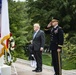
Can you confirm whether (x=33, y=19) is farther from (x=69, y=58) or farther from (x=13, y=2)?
(x=69, y=58)

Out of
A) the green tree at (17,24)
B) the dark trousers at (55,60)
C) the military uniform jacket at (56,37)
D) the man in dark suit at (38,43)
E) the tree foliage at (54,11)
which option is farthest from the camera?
the tree foliage at (54,11)

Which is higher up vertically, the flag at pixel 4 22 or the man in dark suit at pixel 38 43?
the flag at pixel 4 22

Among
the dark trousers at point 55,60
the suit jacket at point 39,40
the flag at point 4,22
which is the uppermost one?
the flag at point 4,22

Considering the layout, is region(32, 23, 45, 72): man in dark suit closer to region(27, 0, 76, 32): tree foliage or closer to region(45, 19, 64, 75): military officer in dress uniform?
region(45, 19, 64, 75): military officer in dress uniform

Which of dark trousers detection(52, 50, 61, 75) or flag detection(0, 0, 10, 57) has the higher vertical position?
flag detection(0, 0, 10, 57)

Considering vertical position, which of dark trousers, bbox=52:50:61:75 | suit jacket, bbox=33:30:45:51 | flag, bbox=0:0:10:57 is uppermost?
flag, bbox=0:0:10:57

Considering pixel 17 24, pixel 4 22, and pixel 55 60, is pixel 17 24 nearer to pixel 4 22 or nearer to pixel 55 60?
pixel 55 60

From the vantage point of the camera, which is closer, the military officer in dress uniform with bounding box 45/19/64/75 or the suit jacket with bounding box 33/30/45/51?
the military officer in dress uniform with bounding box 45/19/64/75

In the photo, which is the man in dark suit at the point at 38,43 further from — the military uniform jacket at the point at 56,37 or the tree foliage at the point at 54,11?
the tree foliage at the point at 54,11

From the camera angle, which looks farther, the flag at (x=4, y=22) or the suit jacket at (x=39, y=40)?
the suit jacket at (x=39, y=40)

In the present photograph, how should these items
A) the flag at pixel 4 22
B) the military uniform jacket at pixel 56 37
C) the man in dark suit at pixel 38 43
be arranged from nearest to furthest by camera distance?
1. the flag at pixel 4 22
2. the military uniform jacket at pixel 56 37
3. the man in dark suit at pixel 38 43

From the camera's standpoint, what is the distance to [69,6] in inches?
1289

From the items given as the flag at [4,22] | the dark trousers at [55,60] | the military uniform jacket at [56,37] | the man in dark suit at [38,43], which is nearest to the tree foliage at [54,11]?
the man in dark suit at [38,43]

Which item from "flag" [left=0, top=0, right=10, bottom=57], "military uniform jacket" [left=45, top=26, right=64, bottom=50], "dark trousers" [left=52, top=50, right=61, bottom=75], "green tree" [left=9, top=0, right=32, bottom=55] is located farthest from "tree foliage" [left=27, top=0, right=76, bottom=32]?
"flag" [left=0, top=0, right=10, bottom=57]
